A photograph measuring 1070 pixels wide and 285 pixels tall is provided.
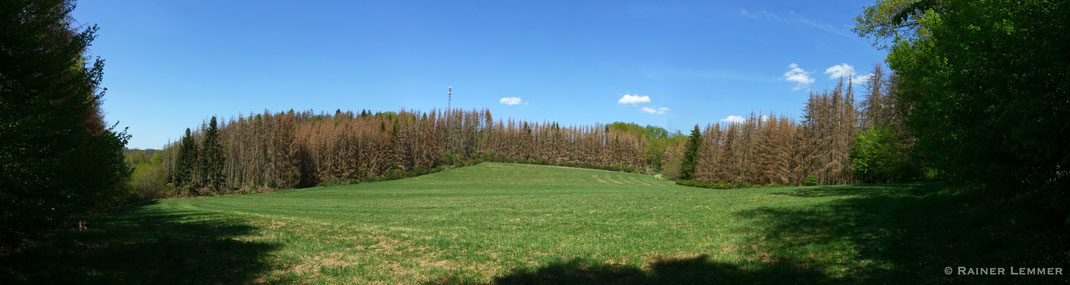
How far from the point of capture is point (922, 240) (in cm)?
1051

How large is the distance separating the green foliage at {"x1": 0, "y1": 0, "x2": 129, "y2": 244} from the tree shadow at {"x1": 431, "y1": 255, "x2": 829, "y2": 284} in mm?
9646

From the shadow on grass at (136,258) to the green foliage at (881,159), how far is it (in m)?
37.9

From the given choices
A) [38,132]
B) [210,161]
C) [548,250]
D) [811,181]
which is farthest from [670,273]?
[210,161]

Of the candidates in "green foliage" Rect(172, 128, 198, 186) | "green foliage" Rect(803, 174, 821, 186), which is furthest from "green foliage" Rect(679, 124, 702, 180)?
"green foliage" Rect(172, 128, 198, 186)

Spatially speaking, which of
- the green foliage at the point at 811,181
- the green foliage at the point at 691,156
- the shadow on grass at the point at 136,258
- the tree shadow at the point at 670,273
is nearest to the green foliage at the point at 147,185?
the shadow on grass at the point at 136,258

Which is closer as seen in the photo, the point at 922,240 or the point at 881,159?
the point at 922,240

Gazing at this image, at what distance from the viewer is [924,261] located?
9109 mm

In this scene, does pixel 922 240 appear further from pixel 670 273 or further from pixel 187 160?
pixel 187 160

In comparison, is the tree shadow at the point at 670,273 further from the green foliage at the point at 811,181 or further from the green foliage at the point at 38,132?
the green foliage at the point at 811,181

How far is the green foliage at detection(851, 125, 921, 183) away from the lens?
33469 millimetres

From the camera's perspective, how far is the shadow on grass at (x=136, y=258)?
10.6m

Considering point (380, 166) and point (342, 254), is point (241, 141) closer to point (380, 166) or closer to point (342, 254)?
point (380, 166)

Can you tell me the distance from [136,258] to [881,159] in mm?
51437

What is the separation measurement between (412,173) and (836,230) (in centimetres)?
7985
